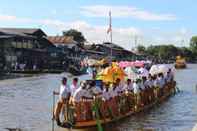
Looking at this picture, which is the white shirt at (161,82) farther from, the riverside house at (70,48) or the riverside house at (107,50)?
the riverside house at (107,50)

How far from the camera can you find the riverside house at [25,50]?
72.8 m

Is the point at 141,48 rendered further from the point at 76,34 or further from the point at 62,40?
the point at 62,40

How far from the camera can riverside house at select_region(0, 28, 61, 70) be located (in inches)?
2864

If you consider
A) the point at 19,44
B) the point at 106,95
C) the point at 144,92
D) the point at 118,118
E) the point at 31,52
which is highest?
the point at 19,44

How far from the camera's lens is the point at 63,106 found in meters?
20.1

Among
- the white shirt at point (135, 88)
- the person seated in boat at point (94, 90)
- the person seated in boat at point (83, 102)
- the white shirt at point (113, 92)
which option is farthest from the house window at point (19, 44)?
the person seated in boat at point (83, 102)

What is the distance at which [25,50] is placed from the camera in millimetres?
79875

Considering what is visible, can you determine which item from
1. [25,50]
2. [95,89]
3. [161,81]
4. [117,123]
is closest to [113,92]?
[117,123]

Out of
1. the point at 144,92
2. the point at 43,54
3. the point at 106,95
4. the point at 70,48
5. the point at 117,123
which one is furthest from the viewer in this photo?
the point at 70,48

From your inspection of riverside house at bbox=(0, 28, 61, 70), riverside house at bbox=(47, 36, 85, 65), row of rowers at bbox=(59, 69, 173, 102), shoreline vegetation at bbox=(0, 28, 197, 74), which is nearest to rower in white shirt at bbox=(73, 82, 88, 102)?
row of rowers at bbox=(59, 69, 173, 102)

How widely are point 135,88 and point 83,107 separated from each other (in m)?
6.70

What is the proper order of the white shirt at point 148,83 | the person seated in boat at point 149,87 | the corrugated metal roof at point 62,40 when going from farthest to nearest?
the corrugated metal roof at point 62,40, the person seated in boat at point 149,87, the white shirt at point 148,83

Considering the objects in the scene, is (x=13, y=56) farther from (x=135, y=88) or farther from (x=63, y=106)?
(x=63, y=106)

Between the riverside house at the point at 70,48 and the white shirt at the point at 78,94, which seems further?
the riverside house at the point at 70,48
